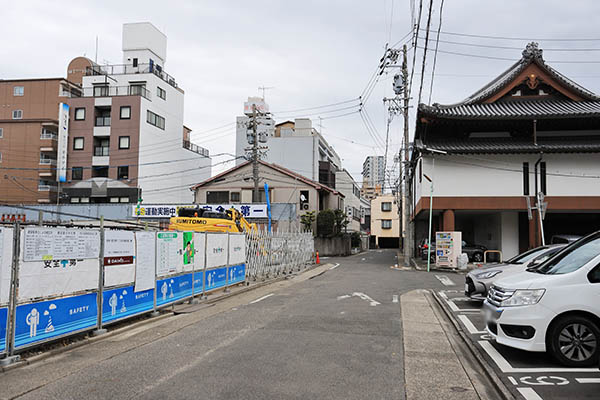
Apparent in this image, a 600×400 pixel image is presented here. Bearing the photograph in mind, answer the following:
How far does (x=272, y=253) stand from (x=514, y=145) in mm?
17109

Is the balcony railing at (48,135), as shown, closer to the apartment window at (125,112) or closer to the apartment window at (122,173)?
the apartment window at (125,112)

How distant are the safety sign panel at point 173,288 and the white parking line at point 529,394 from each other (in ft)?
26.1

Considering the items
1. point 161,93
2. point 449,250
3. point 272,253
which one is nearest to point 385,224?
point 161,93

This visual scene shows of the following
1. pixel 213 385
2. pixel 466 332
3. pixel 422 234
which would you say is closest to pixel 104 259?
pixel 213 385

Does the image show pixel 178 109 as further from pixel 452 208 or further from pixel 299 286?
pixel 299 286

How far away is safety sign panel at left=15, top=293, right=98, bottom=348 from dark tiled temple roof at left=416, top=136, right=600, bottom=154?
24.2 metres

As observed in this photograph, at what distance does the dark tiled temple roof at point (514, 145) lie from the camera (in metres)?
27.7

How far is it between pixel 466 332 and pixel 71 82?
53738 mm

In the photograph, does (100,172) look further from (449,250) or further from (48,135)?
(449,250)

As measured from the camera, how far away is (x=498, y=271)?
1222 centimetres

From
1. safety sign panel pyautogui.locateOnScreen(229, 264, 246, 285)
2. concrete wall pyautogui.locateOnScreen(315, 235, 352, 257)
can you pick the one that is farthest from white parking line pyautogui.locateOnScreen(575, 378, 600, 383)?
concrete wall pyautogui.locateOnScreen(315, 235, 352, 257)

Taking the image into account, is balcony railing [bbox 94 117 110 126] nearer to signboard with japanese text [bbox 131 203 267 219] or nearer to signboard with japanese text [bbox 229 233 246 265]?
signboard with japanese text [bbox 131 203 267 219]

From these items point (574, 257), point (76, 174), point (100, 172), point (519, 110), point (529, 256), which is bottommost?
point (529, 256)

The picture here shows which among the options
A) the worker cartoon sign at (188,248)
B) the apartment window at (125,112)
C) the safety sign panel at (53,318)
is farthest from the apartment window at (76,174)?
the safety sign panel at (53,318)
